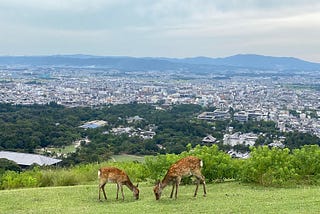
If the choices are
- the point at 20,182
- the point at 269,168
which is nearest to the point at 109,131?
the point at 20,182

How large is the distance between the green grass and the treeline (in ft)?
1.90

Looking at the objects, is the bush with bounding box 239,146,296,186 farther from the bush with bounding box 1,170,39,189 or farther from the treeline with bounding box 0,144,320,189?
the bush with bounding box 1,170,39,189

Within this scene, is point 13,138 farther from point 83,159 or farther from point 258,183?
point 258,183

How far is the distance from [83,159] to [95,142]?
42.0 feet

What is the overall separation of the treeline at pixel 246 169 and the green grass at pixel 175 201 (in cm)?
58

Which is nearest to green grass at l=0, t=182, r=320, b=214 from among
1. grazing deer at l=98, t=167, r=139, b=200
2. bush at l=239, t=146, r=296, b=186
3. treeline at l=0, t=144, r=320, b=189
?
grazing deer at l=98, t=167, r=139, b=200

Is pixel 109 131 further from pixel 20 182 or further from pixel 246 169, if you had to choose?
pixel 246 169

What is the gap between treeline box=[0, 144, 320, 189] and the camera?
13797mm

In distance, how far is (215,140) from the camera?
52.3m

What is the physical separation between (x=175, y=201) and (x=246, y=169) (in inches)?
134

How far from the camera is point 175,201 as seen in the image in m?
11.4

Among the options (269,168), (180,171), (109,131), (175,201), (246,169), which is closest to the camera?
(175,201)

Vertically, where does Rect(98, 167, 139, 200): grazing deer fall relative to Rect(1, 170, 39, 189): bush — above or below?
above

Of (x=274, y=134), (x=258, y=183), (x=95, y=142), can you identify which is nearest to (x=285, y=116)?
(x=274, y=134)
